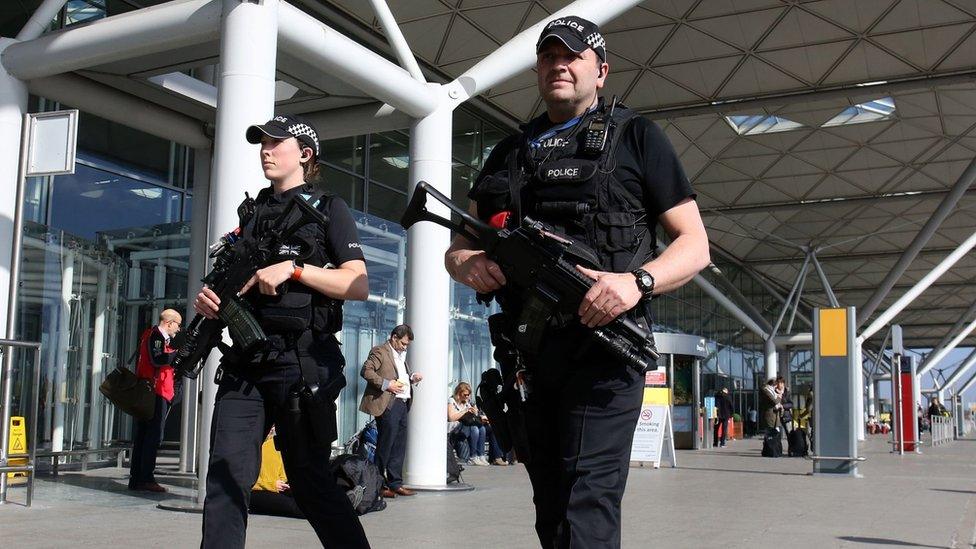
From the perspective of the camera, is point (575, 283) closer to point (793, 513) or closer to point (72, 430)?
point (793, 513)

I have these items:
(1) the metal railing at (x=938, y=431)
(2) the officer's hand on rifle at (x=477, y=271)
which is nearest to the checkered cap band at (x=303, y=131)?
(2) the officer's hand on rifle at (x=477, y=271)

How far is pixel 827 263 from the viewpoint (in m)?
52.8

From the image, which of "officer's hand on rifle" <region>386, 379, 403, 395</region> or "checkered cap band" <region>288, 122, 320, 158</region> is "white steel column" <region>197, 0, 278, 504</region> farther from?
"checkered cap band" <region>288, 122, 320, 158</region>

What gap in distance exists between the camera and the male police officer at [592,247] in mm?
2965

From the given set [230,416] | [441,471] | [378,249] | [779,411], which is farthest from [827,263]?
[230,416]

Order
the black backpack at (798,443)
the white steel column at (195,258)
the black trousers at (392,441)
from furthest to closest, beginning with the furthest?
1. the black backpack at (798,443)
2. the white steel column at (195,258)
3. the black trousers at (392,441)

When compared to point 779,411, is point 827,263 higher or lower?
higher

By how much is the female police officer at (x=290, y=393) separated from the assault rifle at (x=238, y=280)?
0.14 ft

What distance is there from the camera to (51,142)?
905cm

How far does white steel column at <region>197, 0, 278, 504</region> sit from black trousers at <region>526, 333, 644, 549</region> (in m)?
5.64

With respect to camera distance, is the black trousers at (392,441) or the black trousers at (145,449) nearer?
the black trousers at (145,449)

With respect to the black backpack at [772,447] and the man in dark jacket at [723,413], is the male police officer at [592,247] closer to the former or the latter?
the black backpack at [772,447]

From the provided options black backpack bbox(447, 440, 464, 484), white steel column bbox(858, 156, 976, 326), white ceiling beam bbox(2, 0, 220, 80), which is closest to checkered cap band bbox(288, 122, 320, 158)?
white ceiling beam bbox(2, 0, 220, 80)

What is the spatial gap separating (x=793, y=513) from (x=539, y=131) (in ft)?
24.0
